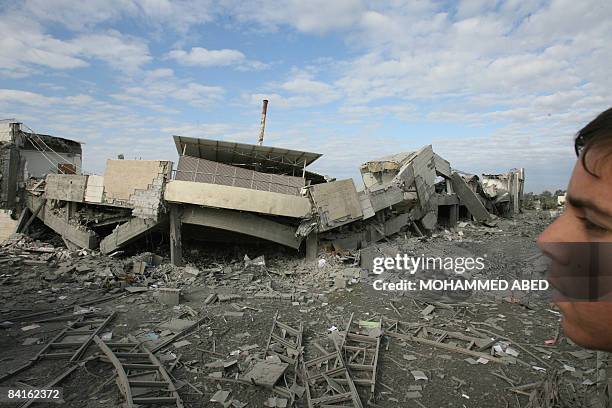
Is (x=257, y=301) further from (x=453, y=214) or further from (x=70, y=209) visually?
(x=453, y=214)

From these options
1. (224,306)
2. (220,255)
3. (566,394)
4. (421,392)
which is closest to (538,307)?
(566,394)

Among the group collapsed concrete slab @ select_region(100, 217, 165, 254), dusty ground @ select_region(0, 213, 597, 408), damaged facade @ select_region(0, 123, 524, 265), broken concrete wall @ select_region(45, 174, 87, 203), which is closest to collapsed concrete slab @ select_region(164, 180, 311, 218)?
damaged facade @ select_region(0, 123, 524, 265)

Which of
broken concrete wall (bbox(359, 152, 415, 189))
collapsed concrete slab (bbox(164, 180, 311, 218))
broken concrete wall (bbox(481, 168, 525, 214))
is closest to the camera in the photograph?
collapsed concrete slab (bbox(164, 180, 311, 218))

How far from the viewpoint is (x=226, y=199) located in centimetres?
1013

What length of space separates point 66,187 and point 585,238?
1468 centimetres

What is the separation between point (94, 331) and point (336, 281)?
5174 mm

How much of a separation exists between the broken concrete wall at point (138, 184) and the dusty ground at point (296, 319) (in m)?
1.72

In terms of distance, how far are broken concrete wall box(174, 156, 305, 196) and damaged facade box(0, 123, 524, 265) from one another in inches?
1.1

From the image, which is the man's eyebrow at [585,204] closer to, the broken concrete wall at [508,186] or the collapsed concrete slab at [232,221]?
the collapsed concrete slab at [232,221]

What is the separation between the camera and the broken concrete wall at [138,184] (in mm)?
10305

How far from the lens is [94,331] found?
6.29 m

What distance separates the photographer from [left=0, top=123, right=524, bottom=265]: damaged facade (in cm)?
1036

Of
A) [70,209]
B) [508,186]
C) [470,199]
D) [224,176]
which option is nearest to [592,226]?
[224,176]

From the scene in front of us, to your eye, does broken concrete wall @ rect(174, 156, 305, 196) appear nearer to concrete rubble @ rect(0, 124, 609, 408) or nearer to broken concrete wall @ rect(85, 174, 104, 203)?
concrete rubble @ rect(0, 124, 609, 408)
